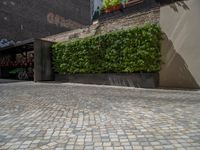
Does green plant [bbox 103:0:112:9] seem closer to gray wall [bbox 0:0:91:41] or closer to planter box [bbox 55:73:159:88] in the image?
planter box [bbox 55:73:159:88]

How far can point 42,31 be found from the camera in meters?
27.7

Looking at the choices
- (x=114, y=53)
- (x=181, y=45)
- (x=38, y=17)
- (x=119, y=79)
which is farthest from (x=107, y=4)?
(x=38, y=17)

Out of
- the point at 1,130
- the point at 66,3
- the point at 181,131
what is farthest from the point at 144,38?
the point at 66,3

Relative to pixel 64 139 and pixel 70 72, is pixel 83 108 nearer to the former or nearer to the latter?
pixel 64 139

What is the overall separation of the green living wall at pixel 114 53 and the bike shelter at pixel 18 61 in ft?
12.1

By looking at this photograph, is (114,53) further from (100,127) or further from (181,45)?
(100,127)

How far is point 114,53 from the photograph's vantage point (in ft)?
42.3

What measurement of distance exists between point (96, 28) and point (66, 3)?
687 inches

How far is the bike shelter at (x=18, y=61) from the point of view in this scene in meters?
→ 19.3

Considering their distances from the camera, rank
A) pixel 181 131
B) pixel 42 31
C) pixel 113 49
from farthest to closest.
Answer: pixel 42 31
pixel 113 49
pixel 181 131

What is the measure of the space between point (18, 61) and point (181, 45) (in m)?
14.8

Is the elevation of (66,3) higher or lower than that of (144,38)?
higher

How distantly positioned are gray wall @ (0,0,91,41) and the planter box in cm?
1194

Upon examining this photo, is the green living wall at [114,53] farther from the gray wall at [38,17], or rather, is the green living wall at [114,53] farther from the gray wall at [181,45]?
the gray wall at [38,17]
